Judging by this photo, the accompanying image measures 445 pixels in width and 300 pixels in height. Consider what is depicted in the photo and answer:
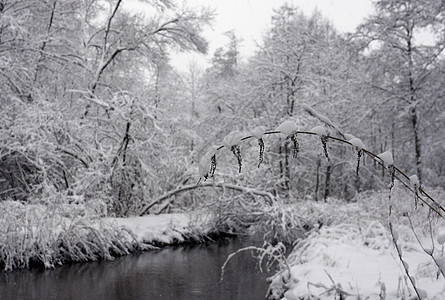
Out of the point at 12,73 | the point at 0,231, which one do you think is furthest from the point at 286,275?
the point at 12,73

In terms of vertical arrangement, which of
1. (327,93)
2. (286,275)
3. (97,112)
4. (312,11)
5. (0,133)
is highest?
(312,11)

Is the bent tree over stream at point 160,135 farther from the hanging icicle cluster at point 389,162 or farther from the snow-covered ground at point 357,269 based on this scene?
the hanging icicle cluster at point 389,162

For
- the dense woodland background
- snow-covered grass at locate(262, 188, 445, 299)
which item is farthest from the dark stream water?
the dense woodland background

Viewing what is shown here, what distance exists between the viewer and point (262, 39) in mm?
20906

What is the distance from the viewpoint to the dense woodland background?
11445 millimetres

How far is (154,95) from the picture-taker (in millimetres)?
14266

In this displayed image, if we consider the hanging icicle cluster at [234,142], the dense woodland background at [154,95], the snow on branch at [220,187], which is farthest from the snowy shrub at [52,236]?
the hanging icicle cluster at [234,142]

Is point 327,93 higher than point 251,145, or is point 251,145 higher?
point 327,93

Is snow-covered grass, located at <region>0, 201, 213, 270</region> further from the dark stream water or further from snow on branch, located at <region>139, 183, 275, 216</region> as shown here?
snow on branch, located at <region>139, 183, 275, 216</region>

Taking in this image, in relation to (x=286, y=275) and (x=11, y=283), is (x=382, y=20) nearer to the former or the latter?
(x=286, y=275)

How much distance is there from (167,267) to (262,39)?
1495 cm

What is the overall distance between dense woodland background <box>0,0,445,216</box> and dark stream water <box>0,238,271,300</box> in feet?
6.16

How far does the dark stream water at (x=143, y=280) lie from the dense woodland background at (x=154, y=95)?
1.88 metres

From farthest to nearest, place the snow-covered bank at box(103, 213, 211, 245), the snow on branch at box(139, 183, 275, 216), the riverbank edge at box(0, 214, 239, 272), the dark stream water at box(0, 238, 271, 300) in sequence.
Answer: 1. the snow on branch at box(139, 183, 275, 216)
2. the snow-covered bank at box(103, 213, 211, 245)
3. the riverbank edge at box(0, 214, 239, 272)
4. the dark stream water at box(0, 238, 271, 300)
